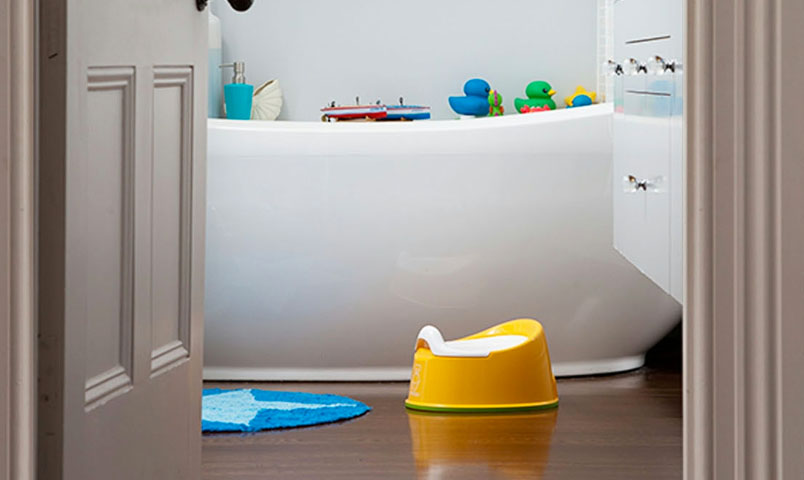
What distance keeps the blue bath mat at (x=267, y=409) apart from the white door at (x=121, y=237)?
2.80 feet

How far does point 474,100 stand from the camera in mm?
3822

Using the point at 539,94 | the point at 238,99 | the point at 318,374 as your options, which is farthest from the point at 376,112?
the point at 318,374

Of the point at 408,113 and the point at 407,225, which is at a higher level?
the point at 408,113

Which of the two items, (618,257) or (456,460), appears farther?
(618,257)

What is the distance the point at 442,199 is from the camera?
9.89 ft

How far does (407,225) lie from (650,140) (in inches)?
46.1

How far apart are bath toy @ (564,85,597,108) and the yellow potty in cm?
137

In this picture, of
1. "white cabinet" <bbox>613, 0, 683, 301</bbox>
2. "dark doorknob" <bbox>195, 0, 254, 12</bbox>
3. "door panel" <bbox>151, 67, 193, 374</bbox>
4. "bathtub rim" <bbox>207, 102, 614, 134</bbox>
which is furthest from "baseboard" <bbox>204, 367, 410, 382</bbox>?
"dark doorknob" <bbox>195, 0, 254, 12</bbox>
